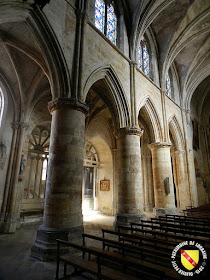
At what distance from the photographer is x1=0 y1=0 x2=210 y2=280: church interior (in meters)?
5.33

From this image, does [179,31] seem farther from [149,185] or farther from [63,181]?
[63,181]

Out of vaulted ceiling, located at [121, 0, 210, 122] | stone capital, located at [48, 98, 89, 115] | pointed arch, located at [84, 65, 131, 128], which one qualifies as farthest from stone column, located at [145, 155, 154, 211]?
stone capital, located at [48, 98, 89, 115]

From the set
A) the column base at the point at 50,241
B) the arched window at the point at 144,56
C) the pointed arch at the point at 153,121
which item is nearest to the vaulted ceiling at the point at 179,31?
the arched window at the point at 144,56

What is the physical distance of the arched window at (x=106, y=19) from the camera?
30.4 feet

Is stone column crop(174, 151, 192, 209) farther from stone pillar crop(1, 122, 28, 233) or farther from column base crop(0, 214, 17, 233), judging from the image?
column base crop(0, 214, 17, 233)

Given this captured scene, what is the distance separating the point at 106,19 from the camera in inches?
381

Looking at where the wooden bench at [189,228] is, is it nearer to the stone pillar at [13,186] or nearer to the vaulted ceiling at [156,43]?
the stone pillar at [13,186]

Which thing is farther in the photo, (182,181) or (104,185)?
(104,185)

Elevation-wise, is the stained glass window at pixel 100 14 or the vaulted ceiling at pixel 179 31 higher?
the vaulted ceiling at pixel 179 31

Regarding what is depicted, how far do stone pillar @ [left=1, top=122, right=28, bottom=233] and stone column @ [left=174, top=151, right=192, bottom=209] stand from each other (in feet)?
35.7

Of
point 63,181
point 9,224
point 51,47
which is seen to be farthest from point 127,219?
Result: point 51,47

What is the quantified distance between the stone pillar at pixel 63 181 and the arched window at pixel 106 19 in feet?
17.7

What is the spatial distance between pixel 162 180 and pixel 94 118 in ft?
20.6

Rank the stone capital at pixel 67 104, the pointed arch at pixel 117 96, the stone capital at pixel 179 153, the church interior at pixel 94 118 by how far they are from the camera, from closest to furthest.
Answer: the church interior at pixel 94 118 → the stone capital at pixel 67 104 → the pointed arch at pixel 117 96 → the stone capital at pixel 179 153
